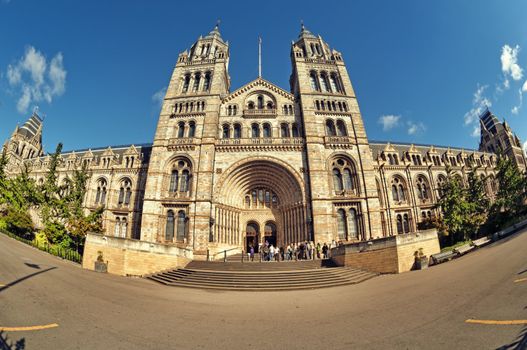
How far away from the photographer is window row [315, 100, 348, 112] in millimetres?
28047

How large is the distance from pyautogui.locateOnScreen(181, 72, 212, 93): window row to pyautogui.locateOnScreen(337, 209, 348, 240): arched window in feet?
73.1

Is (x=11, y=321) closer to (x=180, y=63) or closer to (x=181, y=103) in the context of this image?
(x=181, y=103)

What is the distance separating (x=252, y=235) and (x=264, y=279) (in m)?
13.6

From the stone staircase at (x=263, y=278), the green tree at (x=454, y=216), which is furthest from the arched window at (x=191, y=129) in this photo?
the green tree at (x=454, y=216)

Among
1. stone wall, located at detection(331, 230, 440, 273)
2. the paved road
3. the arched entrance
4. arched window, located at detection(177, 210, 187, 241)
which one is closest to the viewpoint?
the paved road

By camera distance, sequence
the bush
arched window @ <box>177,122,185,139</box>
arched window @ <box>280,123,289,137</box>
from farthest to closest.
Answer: arched window @ <box>280,123,289,137</box>, arched window @ <box>177,122,185,139</box>, the bush

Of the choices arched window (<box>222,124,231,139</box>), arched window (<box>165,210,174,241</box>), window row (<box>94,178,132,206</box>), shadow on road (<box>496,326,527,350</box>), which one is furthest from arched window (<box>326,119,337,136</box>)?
window row (<box>94,178,132,206</box>)

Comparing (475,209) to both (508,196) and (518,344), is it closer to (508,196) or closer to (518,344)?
(508,196)

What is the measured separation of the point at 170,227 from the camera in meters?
23.2

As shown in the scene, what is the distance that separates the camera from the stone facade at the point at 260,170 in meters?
22.9

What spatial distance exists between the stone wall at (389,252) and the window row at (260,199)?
1186cm

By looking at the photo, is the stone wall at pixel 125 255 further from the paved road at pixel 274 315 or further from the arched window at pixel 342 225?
the arched window at pixel 342 225

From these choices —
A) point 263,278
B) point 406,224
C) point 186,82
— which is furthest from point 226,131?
point 406,224

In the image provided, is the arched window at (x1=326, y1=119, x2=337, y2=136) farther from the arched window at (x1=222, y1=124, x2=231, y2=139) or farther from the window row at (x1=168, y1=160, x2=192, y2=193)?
the window row at (x1=168, y1=160, x2=192, y2=193)
